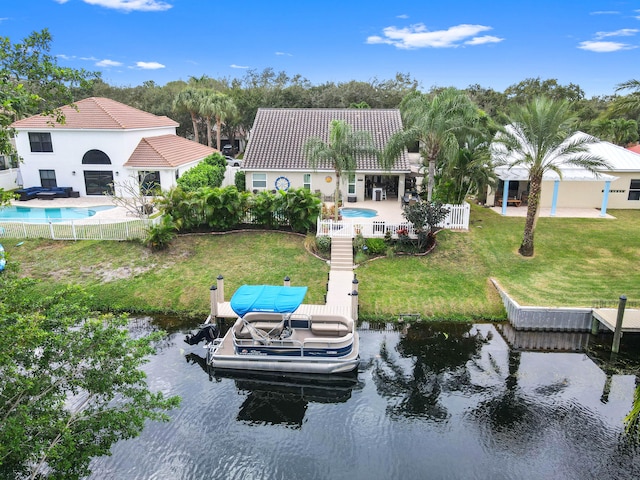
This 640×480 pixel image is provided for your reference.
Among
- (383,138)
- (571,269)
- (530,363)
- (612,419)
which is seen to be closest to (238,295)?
(530,363)

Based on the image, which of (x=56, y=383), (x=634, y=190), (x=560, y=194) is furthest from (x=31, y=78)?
(x=634, y=190)

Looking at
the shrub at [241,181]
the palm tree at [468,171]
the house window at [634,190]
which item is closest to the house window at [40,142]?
the shrub at [241,181]

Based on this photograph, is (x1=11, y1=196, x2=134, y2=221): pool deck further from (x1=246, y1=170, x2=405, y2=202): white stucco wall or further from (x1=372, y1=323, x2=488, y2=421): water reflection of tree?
(x1=372, y1=323, x2=488, y2=421): water reflection of tree

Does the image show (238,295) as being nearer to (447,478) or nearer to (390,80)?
(447,478)

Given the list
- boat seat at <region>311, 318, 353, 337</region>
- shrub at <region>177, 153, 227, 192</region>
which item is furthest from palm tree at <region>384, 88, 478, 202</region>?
shrub at <region>177, 153, 227, 192</region>

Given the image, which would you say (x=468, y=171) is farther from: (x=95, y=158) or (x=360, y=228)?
(x=95, y=158)

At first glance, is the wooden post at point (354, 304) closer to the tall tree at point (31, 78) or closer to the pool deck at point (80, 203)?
the tall tree at point (31, 78)
